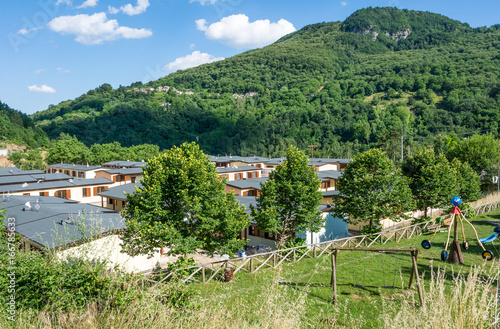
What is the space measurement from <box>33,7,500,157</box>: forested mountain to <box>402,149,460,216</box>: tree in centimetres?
4296

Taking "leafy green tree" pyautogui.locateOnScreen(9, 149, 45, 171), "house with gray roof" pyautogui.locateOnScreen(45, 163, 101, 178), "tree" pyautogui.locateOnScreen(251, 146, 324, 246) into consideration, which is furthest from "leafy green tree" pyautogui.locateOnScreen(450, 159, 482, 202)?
"leafy green tree" pyautogui.locateOnScreen(9, 149, 45, 171)

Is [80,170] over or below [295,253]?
over

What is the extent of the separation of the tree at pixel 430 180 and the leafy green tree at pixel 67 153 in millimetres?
61053

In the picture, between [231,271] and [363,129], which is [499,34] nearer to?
[363,129]

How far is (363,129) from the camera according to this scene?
97.5 meters

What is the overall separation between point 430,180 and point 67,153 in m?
63.5

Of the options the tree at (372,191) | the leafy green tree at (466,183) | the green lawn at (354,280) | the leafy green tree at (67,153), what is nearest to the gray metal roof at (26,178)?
the leafy green tree at (67,153)

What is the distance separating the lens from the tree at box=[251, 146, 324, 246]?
736 inches

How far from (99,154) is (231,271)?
61809 millimetres

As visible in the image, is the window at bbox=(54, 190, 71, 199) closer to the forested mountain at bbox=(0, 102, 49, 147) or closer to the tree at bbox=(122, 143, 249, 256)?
the tree at bbox=(122, 143, 249, 256)

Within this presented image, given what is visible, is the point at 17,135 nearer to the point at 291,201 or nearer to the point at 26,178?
the point at 26,178

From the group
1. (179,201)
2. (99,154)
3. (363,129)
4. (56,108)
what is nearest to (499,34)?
(363,129)

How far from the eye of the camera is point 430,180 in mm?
23969

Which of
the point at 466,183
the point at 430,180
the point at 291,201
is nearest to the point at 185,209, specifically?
the point at 291,201
